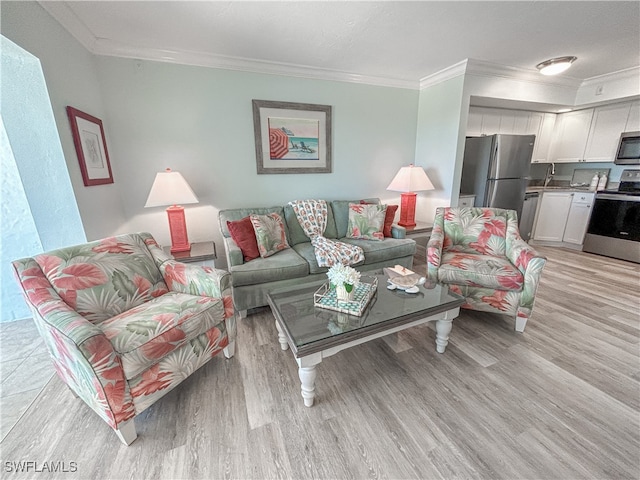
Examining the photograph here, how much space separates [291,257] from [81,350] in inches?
60.3

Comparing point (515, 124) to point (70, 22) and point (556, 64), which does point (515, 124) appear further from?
point (70, 22)

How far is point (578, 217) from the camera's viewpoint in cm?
381

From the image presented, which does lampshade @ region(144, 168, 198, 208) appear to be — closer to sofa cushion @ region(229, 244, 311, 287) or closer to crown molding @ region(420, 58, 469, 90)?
sofa cushion @ region(229, 244, 311, 287)

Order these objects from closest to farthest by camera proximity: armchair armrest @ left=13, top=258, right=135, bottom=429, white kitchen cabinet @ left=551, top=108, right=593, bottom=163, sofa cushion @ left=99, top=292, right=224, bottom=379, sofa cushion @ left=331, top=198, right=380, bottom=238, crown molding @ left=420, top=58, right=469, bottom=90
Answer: armchair armrest @ left=13, top=258, right=135, bottom=429 < sofa cushion @ left=99, top=292, right=224, bottom=379 < crown molding @ left=420, top=58, right=469, bottom=90 < sofa cushion @ left=331, top=198, right=380, bottom=238 < white kitchen cabinet @ left=551, top=108, right=593, bottom=163

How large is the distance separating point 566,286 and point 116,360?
3.90m

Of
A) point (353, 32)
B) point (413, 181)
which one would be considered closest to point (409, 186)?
point (413, 181)

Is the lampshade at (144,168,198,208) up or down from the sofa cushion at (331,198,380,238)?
up

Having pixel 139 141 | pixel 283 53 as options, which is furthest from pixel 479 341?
pixel 139 141

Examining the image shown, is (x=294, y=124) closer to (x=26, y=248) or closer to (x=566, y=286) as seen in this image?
(x=26, y=248)

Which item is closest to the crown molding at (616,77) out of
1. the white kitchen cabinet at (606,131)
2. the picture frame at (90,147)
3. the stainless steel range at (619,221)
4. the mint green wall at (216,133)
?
the white kitchen cabinet at (606,131)

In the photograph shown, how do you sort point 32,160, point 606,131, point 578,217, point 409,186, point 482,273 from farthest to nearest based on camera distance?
point 578,217 → point 606,131 → point 409,186 → point 482,273 → point 32,160

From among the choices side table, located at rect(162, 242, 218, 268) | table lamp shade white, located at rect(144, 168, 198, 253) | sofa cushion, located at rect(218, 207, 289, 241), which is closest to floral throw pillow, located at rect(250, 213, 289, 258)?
sofa cushion, located at rect(218, 207, 289, 241)

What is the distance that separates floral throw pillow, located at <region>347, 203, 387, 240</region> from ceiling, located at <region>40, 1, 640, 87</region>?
5.10 feet

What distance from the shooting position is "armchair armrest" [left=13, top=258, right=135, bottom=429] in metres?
1.05
